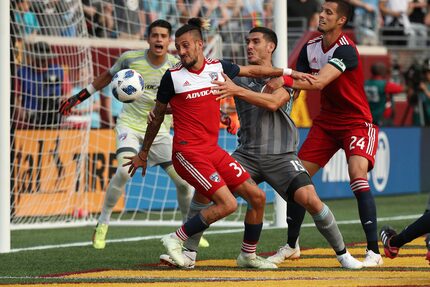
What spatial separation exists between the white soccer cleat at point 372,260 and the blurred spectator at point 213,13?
7318 millimetres

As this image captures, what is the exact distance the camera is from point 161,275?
9125mm

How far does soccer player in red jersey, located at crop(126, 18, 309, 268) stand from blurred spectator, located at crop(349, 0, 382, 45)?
16.1m

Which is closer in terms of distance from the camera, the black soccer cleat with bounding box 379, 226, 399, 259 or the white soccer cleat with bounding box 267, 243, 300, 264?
the black soccer cleat with bounding box 379, 226, 399, 259

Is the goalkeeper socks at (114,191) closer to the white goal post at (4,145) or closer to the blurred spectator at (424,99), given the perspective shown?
the white goal post at (4,145)

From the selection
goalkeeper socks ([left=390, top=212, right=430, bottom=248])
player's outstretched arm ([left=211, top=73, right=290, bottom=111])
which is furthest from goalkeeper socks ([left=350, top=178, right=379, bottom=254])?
player's outstretched arm ([left=211, top=73, right=290, bottom=111])

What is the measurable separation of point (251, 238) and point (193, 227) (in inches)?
21.7

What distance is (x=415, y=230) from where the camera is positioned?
9.01m

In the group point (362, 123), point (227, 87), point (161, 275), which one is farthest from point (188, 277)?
point (362, 123)

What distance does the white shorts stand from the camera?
1215 cm

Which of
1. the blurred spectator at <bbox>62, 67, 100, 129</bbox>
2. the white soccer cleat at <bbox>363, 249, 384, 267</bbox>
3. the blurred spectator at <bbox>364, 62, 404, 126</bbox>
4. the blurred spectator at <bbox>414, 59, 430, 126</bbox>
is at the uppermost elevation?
the blurred spectator at <bbox>62, 67, 100, 129</bbox>

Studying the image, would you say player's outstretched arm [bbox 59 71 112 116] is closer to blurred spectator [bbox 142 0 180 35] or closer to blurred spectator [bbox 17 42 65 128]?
blurred spectator [bbox 17 42 65 128]

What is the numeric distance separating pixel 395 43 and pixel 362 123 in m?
17.2

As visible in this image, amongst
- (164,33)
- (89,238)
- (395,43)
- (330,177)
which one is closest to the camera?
(164,33)

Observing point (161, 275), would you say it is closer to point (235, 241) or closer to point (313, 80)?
point (313, 80)
